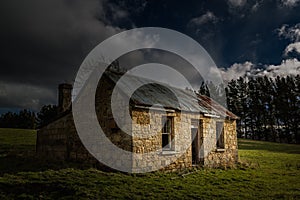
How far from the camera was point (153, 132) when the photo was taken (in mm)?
11656

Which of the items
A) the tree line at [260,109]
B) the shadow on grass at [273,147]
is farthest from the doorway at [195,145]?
the tree line at [260,109]

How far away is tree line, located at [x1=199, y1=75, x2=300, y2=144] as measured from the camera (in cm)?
5094

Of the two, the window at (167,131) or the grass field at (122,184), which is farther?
the window at (167,131)

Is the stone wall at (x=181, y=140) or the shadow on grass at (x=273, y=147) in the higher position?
the stone wall at (x=181, y=140)

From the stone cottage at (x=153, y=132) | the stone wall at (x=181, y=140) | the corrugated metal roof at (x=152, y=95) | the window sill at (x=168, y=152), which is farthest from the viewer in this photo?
the corrugated metal roof at (x=152, y=95)

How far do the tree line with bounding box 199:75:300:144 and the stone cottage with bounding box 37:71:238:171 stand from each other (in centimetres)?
4119

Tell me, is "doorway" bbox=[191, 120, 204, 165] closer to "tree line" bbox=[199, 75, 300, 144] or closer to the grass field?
the grass field

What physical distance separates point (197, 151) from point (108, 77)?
666cm

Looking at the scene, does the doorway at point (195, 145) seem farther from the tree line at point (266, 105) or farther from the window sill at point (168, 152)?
the tree line at point (266, 105)

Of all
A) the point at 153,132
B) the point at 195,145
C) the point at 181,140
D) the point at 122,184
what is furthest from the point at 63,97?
the point at 195,145

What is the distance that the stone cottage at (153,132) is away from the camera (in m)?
11.2

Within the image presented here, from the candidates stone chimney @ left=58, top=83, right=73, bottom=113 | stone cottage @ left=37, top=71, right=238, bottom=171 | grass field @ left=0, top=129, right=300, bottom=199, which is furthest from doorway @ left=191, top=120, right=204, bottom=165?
stone chimney @ left=58, top=83, right=73, bottom=113

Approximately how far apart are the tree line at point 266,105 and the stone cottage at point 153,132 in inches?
1622

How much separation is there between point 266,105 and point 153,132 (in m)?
51.4
